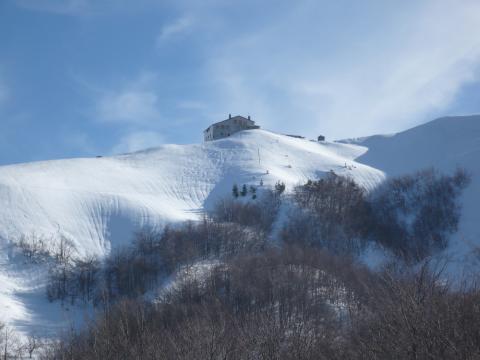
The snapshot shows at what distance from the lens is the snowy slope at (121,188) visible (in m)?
47.8

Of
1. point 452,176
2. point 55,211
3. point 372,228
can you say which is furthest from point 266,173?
point 55,211

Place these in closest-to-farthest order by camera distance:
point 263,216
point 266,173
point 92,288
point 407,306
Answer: point 407,306 → point 92,288 → point 263,216 → point 266,173

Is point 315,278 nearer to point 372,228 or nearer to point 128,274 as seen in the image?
point 128,274

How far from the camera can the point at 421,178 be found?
234 feet

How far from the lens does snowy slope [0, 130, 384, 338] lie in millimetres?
47844

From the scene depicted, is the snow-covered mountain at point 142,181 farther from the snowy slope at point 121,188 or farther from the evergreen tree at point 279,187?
the evergreen tree at point 279,187

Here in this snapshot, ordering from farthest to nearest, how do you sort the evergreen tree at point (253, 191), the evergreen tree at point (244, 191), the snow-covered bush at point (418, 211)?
the evergreen tree at point (244, 191), the evergreen tree at point (253, 191), the snow-covered bush at point (418, 211)

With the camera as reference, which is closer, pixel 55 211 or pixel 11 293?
pixel 11 293

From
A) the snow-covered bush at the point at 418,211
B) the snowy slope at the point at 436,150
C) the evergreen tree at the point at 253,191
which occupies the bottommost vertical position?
the snow-covered bush at the point at 418,211

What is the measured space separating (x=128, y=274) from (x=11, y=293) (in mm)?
10575

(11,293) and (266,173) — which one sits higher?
(266,173)

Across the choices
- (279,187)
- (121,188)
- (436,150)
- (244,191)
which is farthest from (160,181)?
(436,150)

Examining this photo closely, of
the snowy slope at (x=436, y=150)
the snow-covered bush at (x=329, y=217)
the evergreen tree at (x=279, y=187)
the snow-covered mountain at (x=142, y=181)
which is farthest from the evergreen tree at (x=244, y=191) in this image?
the snowy slope at (x=436, y=150)

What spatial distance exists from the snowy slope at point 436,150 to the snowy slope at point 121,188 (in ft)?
19.6
